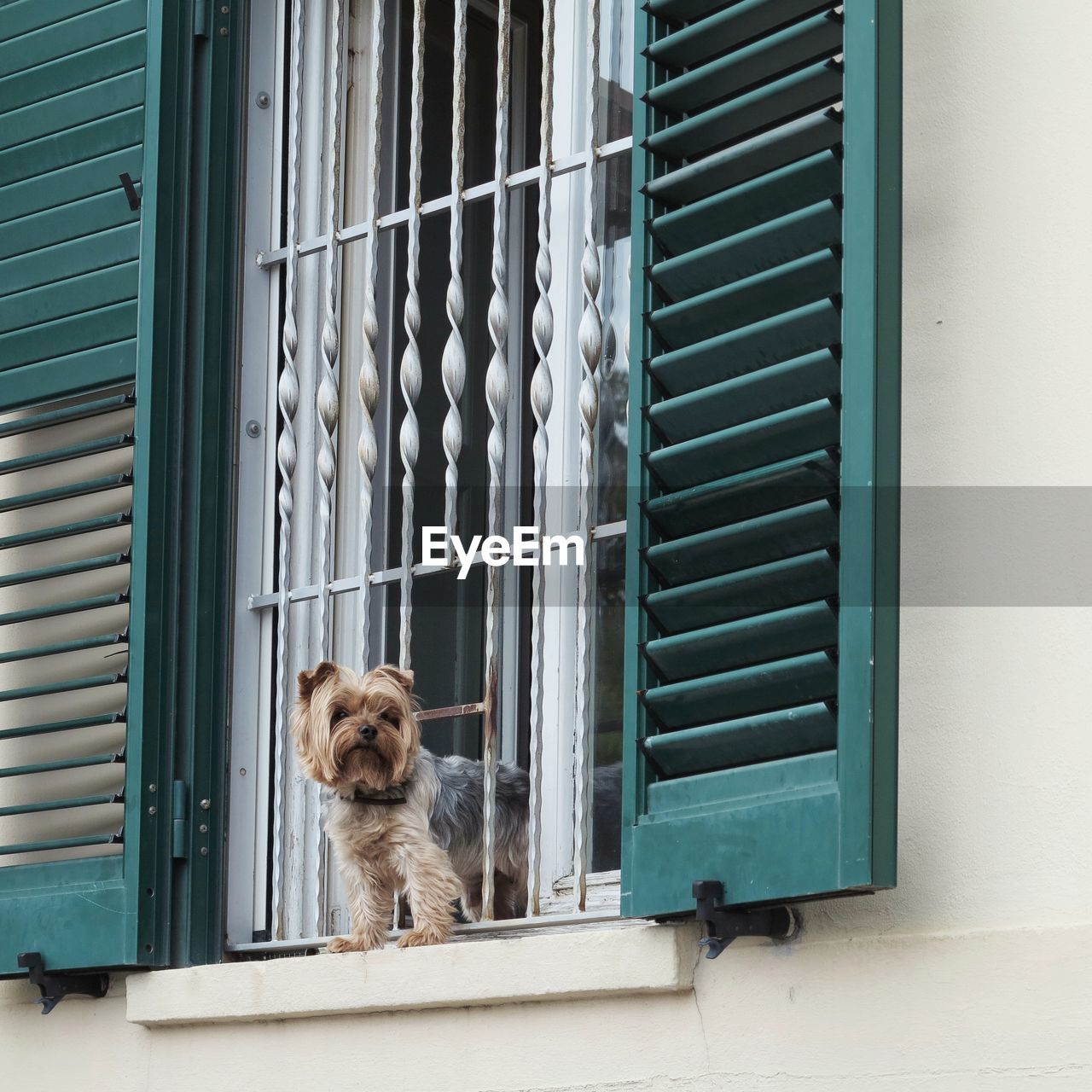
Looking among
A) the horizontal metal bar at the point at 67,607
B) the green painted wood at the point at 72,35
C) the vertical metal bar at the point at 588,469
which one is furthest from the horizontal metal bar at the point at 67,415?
the vertical metal bar at the point at 588,469

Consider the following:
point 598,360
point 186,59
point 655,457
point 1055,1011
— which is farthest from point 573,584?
point 1055,1011

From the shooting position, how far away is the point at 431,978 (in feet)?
12.3

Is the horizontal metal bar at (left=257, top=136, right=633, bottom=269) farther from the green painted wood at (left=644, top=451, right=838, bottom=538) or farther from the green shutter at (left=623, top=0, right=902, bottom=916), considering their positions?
the green painted wood at (left=644, top=451, right=838, bottom=538)

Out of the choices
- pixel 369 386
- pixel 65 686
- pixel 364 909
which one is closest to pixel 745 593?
pixel 364 909

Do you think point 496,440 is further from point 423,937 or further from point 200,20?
point 200,20

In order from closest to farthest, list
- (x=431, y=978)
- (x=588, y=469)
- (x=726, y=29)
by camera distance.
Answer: (x=726, y=29)
(x=431, y=978)
(x=588, y=469)

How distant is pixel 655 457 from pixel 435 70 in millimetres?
2437

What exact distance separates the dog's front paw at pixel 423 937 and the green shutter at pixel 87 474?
1.90 ft

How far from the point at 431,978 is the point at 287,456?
132 centimetres

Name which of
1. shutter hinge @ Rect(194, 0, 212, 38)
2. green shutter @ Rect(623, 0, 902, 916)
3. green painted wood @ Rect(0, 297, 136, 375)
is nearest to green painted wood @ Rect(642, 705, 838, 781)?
green shutter @ Rect(623, 0, 902, 916)

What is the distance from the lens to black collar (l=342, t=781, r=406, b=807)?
13.9 ft

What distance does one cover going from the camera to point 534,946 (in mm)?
3588

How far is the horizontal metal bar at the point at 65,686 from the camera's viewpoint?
171 inches

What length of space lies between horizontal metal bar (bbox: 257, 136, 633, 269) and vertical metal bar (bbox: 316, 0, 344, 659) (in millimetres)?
46
